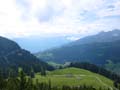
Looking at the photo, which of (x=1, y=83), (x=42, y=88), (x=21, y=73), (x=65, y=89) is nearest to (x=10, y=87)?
(x=1, y=83)

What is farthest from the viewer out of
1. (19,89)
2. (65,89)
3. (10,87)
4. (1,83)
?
(65,89)

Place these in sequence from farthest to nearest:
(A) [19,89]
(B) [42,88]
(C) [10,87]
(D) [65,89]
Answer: (D) [65,89]
(B) [42,88]
(C) [10,87]
(A) [19,89]

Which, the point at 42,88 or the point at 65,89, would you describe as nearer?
the point at 42,88

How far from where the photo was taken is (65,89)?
194625mm

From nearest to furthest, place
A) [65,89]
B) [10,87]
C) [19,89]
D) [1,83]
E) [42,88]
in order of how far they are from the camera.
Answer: [19,89] → [10,87] → [1,83] → [42,88] → [65,89]

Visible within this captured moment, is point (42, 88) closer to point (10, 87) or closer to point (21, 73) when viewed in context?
point (10, 87)

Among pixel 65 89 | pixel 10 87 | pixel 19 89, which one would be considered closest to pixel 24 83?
pixel 19 89

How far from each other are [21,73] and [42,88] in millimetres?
91601

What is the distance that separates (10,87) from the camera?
4660 inches

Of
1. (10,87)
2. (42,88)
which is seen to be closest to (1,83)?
(10,87)

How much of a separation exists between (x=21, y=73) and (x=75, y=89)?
110985mm

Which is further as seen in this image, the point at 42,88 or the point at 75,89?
the point at 75,89

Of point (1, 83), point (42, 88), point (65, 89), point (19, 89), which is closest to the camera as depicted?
point (19, 89)

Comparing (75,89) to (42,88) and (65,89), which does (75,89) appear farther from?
(42,88)
